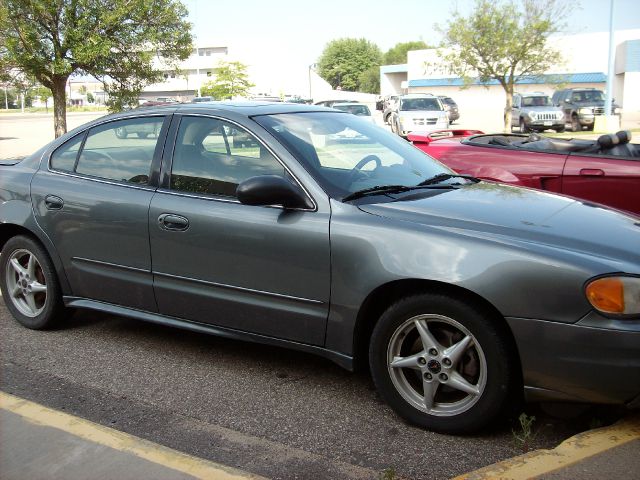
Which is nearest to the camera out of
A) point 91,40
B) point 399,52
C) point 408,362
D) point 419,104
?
point 408,362

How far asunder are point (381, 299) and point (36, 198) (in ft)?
8.58

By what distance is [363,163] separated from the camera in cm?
402

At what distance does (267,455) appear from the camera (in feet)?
9.95

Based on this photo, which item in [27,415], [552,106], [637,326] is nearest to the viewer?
[637,326]

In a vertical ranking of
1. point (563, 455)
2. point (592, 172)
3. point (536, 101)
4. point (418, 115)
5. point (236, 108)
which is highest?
point (536, 101)

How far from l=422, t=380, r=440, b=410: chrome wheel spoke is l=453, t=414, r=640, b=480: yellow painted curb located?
54 cm

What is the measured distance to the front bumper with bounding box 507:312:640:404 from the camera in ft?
9.00

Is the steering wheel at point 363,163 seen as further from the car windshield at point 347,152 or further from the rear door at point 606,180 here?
the rear door at point 606,180

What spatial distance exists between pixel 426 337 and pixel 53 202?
8.93 ft

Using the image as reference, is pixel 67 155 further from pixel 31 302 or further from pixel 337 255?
pixel 337 255

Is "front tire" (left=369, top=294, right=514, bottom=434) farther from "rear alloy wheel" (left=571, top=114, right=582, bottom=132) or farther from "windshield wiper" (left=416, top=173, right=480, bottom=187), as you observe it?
"rear alloy wheel" (left=571, top=114, right=582, bottom=132)

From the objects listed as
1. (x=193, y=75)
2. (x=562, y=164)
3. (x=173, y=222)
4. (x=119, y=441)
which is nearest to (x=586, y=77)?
(x=193, y=75)

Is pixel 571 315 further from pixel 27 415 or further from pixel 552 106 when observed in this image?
pixel 552 106

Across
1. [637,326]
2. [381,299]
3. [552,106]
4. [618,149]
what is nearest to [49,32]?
[618,149]
